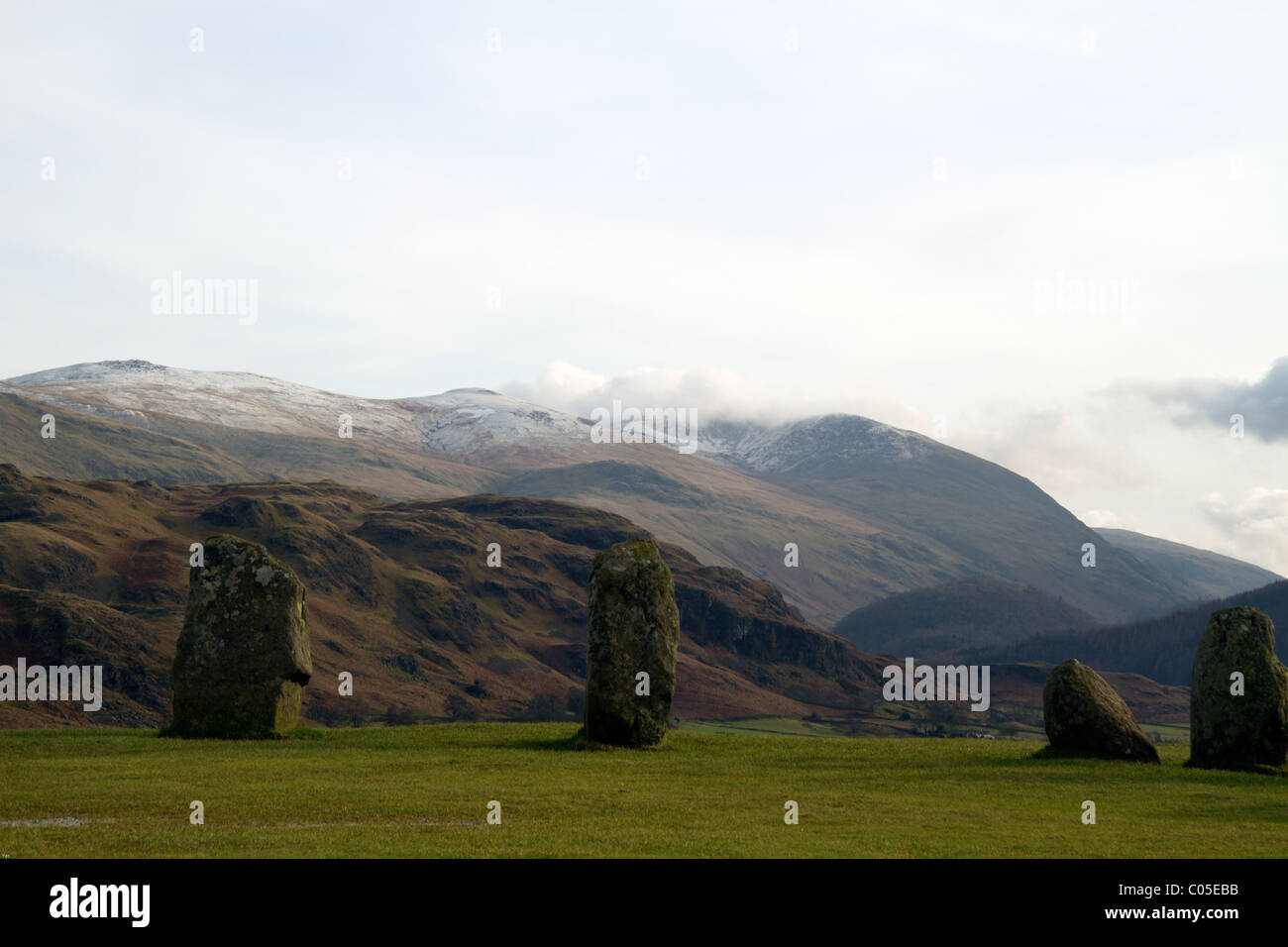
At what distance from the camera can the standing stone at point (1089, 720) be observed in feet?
140

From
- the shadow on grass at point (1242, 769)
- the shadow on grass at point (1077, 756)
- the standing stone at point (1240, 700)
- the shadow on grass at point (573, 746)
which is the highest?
the standing stone at point (1240, 700)

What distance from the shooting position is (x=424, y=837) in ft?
75.7

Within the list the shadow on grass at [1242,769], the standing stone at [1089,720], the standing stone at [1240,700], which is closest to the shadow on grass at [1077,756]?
the standing stone at [1089,720]

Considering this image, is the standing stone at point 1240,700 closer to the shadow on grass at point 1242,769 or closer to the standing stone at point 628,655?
the shadow on grass at point 1242,769

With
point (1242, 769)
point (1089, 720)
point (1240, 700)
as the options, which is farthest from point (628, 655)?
point (1242, 769)

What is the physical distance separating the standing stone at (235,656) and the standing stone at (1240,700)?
32.0m

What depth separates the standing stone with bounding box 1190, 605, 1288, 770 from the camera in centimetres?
4075

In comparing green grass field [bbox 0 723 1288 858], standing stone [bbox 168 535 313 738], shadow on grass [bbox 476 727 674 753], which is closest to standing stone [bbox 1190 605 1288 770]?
green grass field [bbox 0 723 1288 858]

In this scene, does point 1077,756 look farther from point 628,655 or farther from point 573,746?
point 573,746

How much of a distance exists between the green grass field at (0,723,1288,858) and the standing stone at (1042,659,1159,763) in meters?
1.33

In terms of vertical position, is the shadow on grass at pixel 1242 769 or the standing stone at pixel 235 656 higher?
the standing stone at pixel 235 656

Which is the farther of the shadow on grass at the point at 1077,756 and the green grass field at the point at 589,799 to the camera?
the shadow on grass at the point at 1077,756
